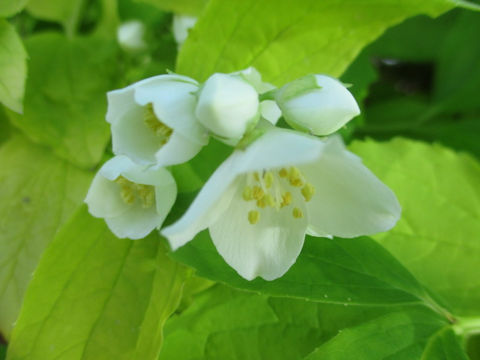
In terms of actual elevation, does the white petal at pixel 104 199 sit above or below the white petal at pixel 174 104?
below

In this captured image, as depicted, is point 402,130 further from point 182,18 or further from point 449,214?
point 182,18

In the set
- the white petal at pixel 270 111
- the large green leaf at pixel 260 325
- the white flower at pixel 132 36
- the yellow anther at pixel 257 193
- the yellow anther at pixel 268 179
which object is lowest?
the large green leaf at pixel 260 325

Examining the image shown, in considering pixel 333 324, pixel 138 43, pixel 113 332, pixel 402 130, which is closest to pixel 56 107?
pixel 138 43

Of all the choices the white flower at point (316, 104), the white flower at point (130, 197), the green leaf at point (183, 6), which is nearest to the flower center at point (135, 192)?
the white flower at point (130, 197)

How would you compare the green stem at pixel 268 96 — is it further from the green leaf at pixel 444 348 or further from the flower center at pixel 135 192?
the green leaf at pixel 444 348

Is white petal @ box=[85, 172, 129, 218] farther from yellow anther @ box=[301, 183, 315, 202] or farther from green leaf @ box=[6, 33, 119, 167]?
yellow anther @ box=[301, 183, 315, 202]

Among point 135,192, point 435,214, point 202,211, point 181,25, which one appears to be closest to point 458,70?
point 435,214

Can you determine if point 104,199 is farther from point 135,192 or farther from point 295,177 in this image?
point 295,177

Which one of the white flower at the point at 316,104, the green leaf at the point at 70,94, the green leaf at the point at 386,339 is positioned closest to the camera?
the white flower at the point at 316,104
